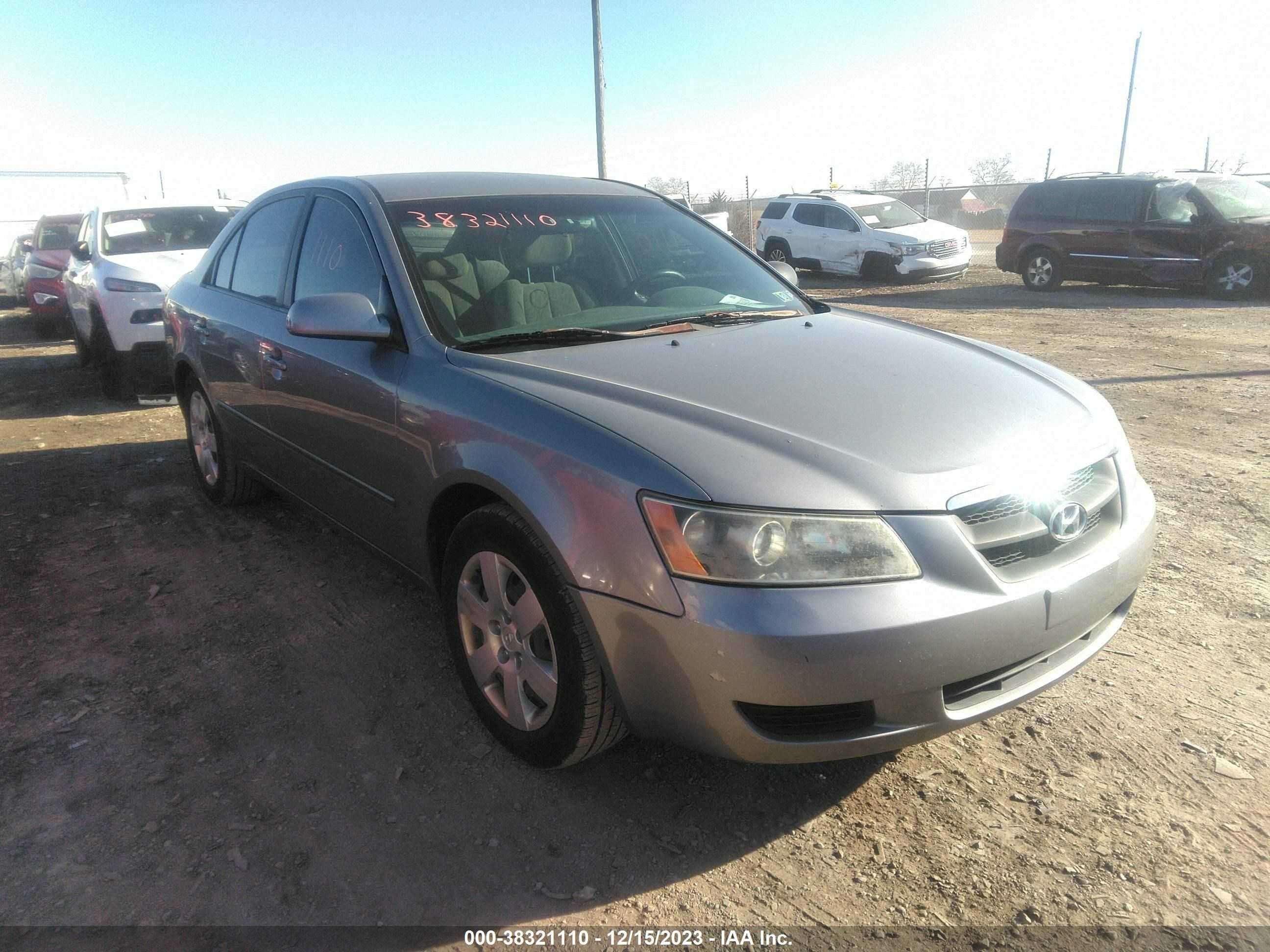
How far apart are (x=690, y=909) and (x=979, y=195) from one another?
37.2 meters

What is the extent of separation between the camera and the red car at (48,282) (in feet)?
42.5

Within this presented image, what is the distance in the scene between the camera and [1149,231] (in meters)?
12.8

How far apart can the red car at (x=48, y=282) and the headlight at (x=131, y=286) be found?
239 inches

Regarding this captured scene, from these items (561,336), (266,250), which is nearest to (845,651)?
(561,336)

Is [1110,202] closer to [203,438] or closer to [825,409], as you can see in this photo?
[203,438]

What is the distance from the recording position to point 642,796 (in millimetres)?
2529

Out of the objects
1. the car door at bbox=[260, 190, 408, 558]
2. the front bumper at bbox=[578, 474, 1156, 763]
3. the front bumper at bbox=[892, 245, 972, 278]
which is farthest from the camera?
the front bumper at bbox=[892, 245, 972, 278]

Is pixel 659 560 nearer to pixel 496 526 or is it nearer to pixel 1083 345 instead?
pixel 496 526

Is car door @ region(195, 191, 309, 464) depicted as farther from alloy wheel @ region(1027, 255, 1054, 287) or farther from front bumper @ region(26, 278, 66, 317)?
alloy wheel @ region(1027, 255, 1054, 287)

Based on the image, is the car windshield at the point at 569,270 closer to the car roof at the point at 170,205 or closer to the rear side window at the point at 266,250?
the rear side window at the point at 266,250

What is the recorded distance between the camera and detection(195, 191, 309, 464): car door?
391 cm

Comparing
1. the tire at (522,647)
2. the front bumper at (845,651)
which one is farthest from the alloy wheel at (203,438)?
the front bumper at (845,651)

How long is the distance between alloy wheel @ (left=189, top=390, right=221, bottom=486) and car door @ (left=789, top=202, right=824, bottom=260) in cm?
1410

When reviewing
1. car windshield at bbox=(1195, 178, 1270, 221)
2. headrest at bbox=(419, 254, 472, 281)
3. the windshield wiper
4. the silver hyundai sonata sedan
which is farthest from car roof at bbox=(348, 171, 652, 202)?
car windshield at bbox=(1195, 178, 1270, 221)
